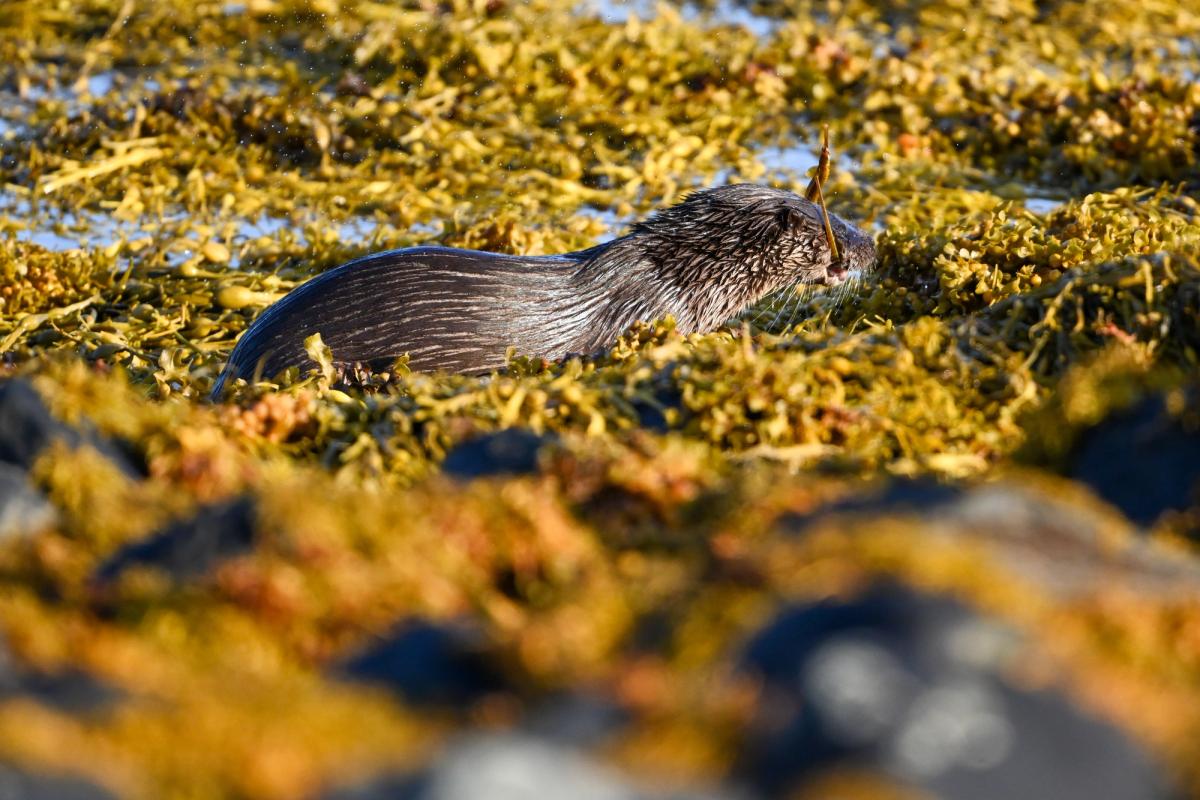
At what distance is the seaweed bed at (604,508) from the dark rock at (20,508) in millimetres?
11

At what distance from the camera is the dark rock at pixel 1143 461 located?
3.12 meters

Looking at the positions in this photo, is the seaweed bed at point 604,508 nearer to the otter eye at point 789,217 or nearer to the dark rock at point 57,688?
the dark rock at point 57,688

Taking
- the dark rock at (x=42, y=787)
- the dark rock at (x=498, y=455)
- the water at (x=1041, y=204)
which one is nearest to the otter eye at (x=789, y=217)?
the water at (x=1041, y=204)

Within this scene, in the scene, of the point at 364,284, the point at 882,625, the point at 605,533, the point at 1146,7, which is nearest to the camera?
the point at 882,625

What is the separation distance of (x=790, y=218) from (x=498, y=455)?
3.77 m

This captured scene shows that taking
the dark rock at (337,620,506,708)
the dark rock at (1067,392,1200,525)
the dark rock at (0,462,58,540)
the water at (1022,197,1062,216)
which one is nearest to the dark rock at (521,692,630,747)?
the dark rock at (337,620,506,708)

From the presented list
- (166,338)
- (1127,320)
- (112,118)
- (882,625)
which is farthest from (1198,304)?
(112,118)

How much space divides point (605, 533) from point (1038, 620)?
106cm

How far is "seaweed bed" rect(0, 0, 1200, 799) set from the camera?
2002 mm

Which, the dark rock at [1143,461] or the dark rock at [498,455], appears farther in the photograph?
the dark rock at [498,455]

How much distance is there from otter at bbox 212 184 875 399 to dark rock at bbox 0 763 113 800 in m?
2.78

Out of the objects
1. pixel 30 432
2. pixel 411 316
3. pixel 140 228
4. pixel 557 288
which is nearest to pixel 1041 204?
pixel 557 288

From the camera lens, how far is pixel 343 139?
8688 millimetres

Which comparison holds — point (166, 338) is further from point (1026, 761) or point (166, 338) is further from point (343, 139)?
point (1026, 761)
